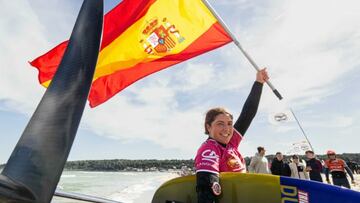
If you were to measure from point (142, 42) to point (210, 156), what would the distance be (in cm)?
355

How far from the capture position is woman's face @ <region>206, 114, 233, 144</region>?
281 cm

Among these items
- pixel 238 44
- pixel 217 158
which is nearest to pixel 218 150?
pixel 217 158

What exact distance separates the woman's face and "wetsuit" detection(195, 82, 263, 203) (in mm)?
57

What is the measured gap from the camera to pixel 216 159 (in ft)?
8.16

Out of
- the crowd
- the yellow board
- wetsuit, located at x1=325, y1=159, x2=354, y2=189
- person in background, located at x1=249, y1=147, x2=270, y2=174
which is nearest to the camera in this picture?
the yellow board

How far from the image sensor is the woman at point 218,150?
2.30 m

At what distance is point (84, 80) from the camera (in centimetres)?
161

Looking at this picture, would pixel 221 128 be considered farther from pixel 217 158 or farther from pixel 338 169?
pixel 338 169

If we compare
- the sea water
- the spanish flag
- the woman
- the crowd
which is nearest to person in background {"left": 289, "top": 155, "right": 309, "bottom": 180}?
the crowd

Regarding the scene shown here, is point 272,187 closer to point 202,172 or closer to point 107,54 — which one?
point 202,172

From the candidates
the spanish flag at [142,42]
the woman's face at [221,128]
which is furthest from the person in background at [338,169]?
the woman's face at [221,128]

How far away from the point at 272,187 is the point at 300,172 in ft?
34.6

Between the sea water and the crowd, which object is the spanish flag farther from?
the crowd

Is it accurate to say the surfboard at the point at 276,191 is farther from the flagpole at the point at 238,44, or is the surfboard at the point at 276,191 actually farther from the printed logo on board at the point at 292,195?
the flagpole at the point at 238,44
